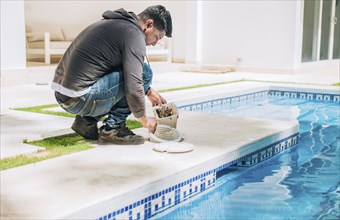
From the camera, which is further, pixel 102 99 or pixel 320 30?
pixel 320 30

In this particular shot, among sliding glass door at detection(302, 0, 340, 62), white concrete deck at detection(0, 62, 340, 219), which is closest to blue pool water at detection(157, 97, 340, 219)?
white concrete deck at detection(0, 62, 340, 219)

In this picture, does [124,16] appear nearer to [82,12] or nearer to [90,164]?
[90,164]

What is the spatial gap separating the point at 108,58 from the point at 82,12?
10269 mm

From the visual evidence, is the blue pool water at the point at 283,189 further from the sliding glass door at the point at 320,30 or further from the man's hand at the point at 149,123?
the sliding glass door at the point at 320,30

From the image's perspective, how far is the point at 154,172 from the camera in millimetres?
2955

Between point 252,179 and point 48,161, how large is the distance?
58.8 inches

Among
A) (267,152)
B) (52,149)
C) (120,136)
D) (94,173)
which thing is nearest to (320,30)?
(267,152)

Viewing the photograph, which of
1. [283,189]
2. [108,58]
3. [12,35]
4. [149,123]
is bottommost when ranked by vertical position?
[283,189]

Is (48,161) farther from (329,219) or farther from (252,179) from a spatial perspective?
(329,219)

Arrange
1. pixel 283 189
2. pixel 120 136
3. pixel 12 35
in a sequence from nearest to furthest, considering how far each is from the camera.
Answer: pixel 283 189, pixel 120 136, pixel 12 35

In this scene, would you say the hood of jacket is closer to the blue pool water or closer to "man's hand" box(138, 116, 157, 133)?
"man's hand" box(138, 116, 157, 133)

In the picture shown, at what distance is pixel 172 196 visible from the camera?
2.99m

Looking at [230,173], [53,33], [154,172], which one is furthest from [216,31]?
[154,172]

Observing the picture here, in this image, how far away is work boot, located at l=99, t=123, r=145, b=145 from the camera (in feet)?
12.0
